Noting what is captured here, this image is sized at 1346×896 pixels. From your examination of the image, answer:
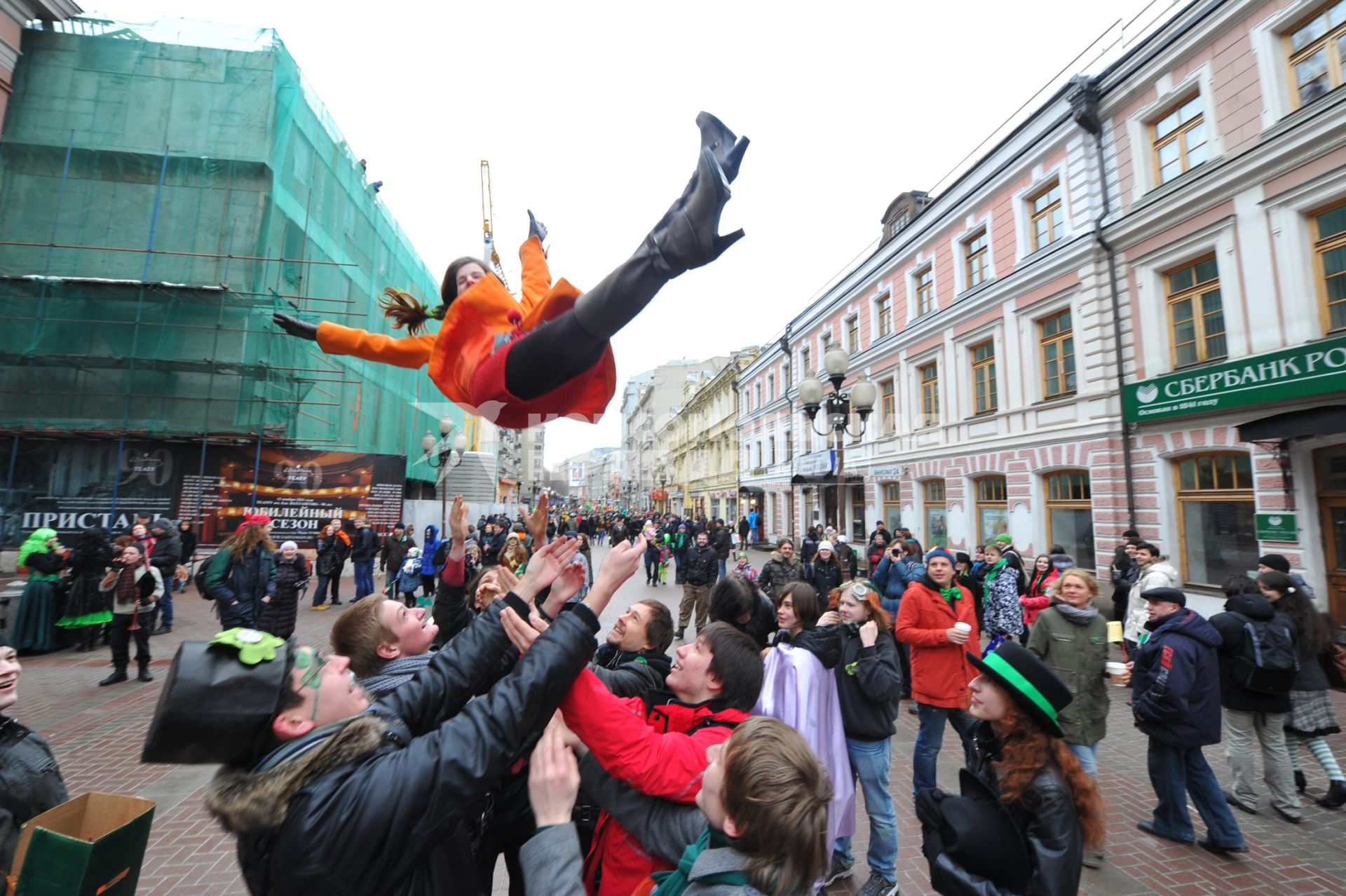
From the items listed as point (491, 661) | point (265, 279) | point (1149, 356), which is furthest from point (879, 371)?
point (491, 661)

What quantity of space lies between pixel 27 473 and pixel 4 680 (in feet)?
61.6

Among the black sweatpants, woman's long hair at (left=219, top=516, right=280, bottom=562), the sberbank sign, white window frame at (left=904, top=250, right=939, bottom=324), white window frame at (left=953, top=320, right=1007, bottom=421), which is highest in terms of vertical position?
white window frame at (left=904, top=250, right=939, bottom=324)

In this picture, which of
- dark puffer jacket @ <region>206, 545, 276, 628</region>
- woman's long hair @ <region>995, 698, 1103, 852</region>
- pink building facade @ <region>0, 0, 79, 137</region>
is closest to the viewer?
woman's long hair @ <region>995, 698, 1103, 852</region>

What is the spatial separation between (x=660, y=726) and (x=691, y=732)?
0.12 metres

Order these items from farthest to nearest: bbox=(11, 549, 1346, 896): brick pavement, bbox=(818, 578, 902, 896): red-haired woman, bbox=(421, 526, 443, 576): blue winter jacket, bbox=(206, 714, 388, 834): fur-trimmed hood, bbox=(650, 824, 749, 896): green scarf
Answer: bbox=(421, 526, 443, 576): blue winter jacket
bbox=(11, 549, 1346, 896): brick pavement
bbox=(818, 578, 902, 896): red-haired woman
bbox=(650, 824, 749, 896): green scarf
bbox=(206, 714, 388, 834): fur-trimmed hood

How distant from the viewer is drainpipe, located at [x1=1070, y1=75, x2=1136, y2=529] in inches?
432

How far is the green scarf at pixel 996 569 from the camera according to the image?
7.49 metres

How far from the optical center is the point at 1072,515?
12281mm

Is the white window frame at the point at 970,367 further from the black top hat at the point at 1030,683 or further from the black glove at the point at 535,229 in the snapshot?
the black glove at the point at 535,229

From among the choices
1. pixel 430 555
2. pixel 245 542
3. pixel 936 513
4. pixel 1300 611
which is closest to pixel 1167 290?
pixel 936 513

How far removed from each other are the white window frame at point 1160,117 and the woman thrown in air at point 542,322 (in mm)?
12504

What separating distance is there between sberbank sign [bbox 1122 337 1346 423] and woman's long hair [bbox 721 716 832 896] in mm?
10448

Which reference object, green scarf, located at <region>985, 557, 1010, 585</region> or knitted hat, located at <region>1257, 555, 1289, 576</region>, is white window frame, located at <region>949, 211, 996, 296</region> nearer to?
green scarf, located at <region>985, 557, 1010, 585</region>

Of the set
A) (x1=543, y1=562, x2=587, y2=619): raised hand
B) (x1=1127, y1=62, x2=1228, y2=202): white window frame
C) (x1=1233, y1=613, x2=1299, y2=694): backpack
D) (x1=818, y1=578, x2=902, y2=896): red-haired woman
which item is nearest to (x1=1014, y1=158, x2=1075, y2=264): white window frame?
(x1=1127, y1=62, x2=1228, y2=202): white window frame
